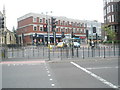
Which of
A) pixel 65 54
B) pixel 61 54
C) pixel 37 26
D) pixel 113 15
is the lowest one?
pixel 65 54

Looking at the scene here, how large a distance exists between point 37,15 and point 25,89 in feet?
226

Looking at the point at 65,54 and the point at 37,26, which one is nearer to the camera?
the point at 65,54

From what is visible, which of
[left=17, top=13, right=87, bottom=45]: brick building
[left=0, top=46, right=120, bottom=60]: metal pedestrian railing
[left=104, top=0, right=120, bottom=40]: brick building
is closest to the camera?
[left=0, top=46, right=120, bottom=60]: metal pedestrian railing

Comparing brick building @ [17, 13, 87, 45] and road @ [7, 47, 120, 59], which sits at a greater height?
brick building @ [17, 13, 87, 45]

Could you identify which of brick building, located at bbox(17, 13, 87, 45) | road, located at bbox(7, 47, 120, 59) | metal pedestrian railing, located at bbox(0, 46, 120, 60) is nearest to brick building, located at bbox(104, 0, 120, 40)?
brick building, located at bbox(17, 13, 87, 45)

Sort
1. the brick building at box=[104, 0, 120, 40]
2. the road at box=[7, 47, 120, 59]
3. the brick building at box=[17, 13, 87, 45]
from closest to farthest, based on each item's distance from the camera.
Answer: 1. the road at box=[7, 47, 120, 59]
2. the brick building at box=[104, 0, 120, 40]
3. the brick building at box=[17, 13, 87, 45]

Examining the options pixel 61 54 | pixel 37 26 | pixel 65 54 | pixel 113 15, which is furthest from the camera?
pixel 37 26

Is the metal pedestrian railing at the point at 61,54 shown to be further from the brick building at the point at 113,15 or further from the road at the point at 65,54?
the brick building at the point at 113,15

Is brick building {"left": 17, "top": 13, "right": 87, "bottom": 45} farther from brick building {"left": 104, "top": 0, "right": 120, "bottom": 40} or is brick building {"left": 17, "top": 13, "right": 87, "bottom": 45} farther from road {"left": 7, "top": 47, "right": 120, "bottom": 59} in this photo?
road {"left": 7, "top": 47, "right": 120, "bottom": 59}

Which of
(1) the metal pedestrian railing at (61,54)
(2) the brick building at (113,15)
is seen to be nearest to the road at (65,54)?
(1) the metal pedestrian railing at (61,54)

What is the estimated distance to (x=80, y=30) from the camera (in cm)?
8931

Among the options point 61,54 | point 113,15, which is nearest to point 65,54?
point 61,54

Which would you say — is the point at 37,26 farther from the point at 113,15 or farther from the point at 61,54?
the point at 61,54

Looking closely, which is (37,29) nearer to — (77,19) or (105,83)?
(77,19)
